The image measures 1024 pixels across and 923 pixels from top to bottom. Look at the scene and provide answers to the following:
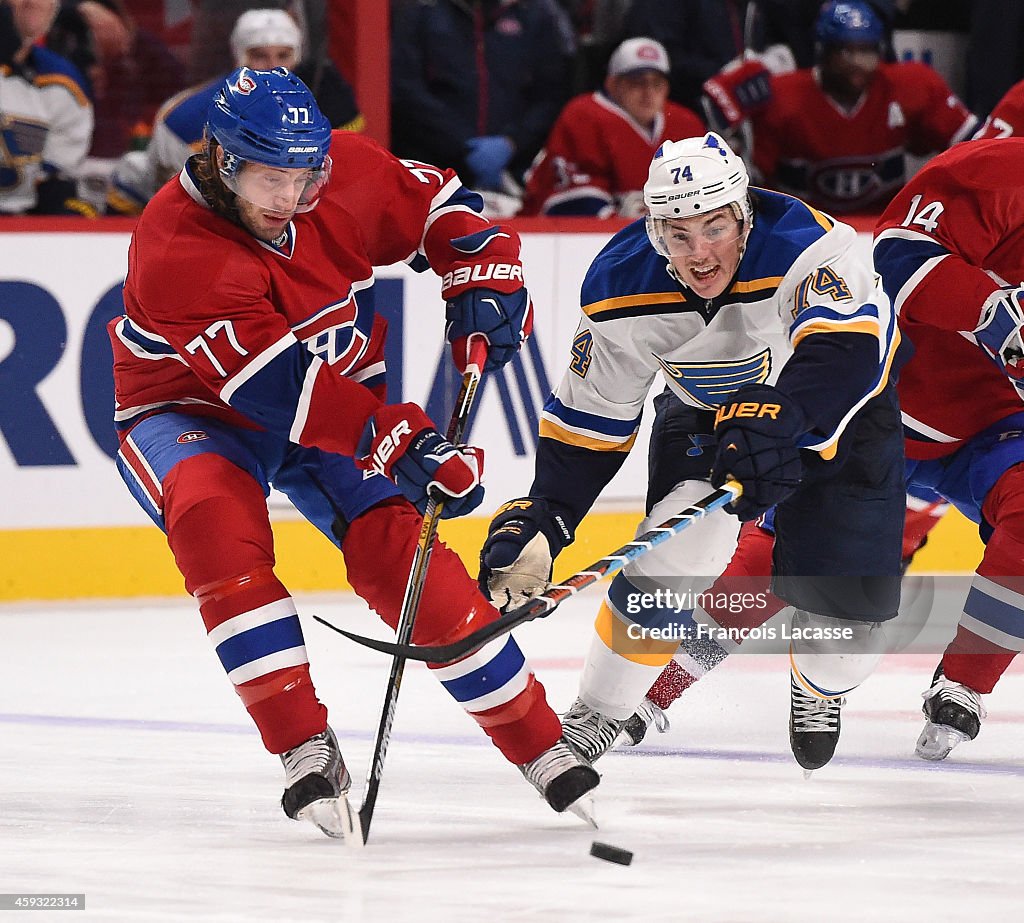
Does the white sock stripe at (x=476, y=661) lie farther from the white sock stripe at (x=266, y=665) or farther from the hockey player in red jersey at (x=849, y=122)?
the hockey player in red jersey at (x=849, y=122)

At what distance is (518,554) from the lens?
2848 mm

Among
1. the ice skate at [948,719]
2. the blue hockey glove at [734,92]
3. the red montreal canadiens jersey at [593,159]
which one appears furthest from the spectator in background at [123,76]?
the ice skate at [948,719]

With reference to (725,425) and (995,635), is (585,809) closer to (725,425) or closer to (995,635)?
(725,425)

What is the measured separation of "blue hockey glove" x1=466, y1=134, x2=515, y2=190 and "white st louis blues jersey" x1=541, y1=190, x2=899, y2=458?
8.18 ft

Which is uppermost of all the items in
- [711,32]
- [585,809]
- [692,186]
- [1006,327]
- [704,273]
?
[692,186]

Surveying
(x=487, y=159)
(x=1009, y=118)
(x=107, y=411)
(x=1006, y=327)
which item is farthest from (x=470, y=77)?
(x=1006, y=327)

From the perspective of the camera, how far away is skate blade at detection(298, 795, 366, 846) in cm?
260

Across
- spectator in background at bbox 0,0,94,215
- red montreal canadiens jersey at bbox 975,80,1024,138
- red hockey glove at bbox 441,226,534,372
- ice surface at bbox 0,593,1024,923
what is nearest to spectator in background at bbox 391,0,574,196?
spectator in background at bbox 0,0,94,215

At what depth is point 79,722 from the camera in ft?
11.6

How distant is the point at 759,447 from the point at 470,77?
3.13 metres

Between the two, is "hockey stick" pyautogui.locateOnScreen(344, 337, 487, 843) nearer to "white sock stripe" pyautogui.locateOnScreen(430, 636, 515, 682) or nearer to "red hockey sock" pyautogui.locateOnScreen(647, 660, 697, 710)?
"white sock stripe" pyautogui.locateOnScreen(430, 636, 515, 682)

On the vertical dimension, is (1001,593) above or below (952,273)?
below

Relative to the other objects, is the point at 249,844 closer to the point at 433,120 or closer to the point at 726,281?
the point at 726,281

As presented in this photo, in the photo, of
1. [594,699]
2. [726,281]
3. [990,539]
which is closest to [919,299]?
[990,539]
